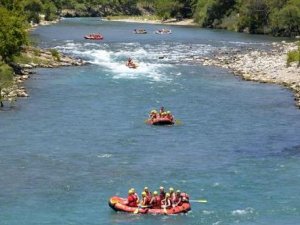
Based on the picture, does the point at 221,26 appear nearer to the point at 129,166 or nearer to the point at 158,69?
the point at 158,69

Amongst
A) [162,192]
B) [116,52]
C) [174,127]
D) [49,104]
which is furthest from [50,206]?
[116,52]

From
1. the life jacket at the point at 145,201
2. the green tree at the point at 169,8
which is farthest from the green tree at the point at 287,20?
the life jacket at the point at 145,201

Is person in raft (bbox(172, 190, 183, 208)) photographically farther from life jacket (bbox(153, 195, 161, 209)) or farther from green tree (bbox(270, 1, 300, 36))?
green tree (bbox(270, 1, 300, 36))

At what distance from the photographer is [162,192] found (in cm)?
4284

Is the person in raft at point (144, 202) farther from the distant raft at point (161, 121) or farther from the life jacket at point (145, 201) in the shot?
the distant raft at point (161, 121)

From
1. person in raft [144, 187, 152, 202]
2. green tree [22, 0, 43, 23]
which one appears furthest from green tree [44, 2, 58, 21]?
person in raft [144, 187, 152, 202]

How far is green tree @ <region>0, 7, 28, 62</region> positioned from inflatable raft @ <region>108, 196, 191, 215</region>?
144ft

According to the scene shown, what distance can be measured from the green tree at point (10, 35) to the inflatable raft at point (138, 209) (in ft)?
144

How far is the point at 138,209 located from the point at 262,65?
56.2 m

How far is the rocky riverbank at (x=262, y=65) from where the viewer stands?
84375 millimetres

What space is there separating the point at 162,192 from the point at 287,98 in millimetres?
34683

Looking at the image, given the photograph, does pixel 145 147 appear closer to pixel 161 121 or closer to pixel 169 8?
pixel 161 121

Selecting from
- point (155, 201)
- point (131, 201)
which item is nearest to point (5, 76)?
point (131, 201)

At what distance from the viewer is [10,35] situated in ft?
270
